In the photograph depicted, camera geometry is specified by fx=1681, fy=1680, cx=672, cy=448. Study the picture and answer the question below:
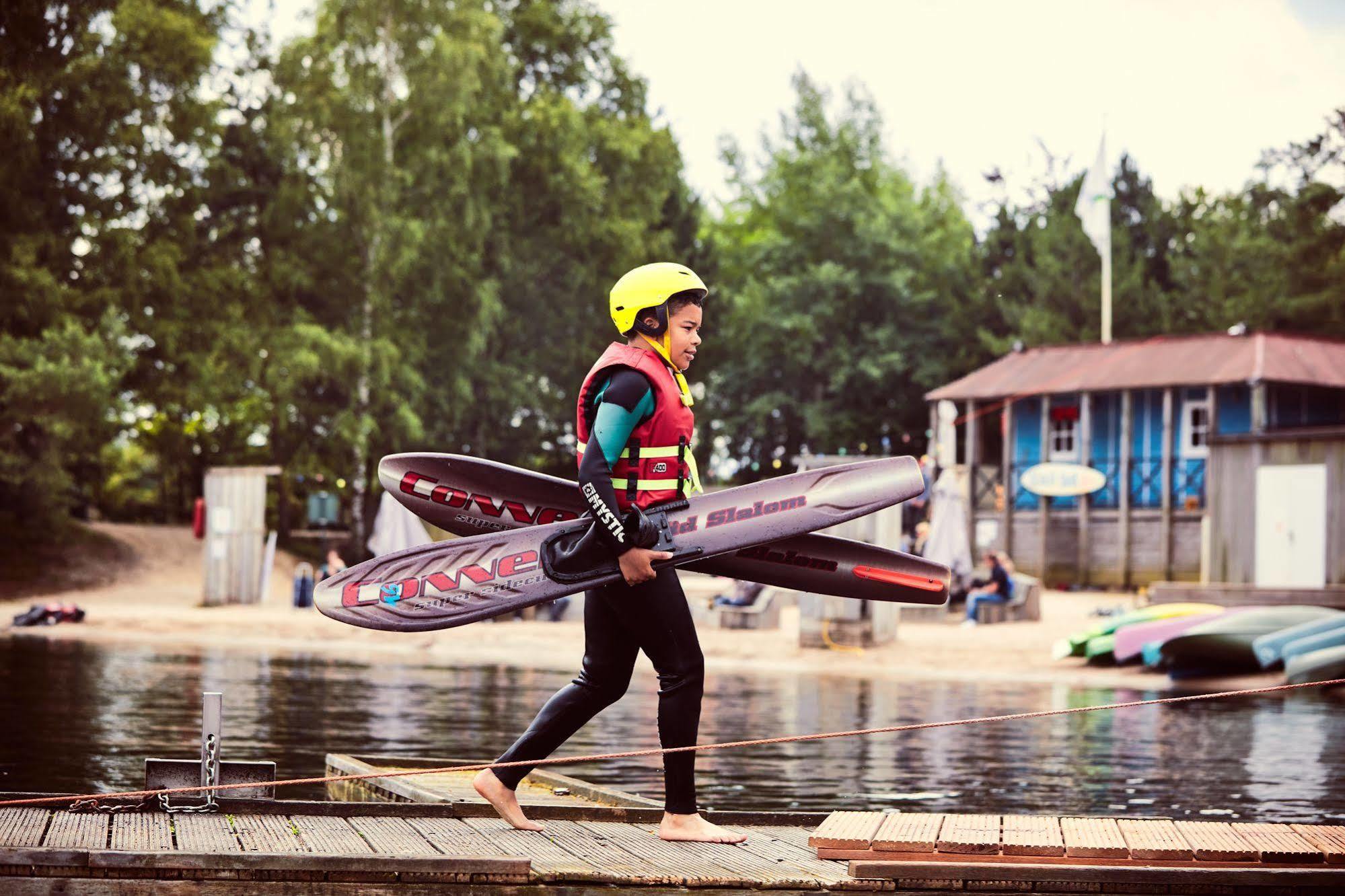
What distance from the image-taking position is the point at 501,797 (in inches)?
247

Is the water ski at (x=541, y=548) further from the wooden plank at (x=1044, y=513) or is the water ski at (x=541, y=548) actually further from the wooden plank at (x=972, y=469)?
the wooden plank at (x=972, y=469)

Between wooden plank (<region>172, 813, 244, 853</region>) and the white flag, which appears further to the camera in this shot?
the white flag

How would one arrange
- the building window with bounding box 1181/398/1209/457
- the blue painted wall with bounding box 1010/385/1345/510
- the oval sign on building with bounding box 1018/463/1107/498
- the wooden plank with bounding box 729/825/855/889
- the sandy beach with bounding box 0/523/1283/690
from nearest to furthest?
the wooden plank with bounding box 729/825/855/889
the sandy beach with bounding box 0/523/1283/690
the blue painted wall with bounding box 1010/385/1345/510
the building window with bounding box 1181/398/1209/457
the oval sign on building with bounding box 1018/463/1107/498

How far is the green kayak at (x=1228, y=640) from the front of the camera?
20125 mm

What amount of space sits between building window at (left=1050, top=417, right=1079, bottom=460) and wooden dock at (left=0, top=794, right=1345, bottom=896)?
Answer: 37.5 metres

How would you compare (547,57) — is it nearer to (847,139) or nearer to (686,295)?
(847,139)

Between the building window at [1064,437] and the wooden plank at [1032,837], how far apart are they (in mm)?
37487

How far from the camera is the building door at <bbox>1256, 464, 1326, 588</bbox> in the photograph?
29.5 metres

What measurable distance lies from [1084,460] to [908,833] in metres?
37.2

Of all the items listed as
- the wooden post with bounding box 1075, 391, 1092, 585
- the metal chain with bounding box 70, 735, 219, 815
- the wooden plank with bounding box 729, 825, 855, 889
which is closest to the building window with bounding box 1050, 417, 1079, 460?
the wooden post with bounding box 1075, 391, 1092, 585

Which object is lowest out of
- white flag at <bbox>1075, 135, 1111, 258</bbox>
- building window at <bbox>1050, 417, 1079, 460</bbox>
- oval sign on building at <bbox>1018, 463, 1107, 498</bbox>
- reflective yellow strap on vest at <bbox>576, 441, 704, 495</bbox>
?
reflective yellow strap on vest at <bbox>576, 441, 704, 495</bbox>

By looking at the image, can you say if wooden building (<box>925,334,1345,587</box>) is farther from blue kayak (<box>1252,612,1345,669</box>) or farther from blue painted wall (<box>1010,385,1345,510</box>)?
blue kayak (<box>1252,612,1345,669</box>)

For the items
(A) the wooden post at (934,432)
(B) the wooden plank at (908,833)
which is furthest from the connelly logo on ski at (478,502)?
(A) the wooden post at (934,432)

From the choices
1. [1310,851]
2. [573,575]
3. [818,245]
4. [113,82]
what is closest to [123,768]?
[573,575]
